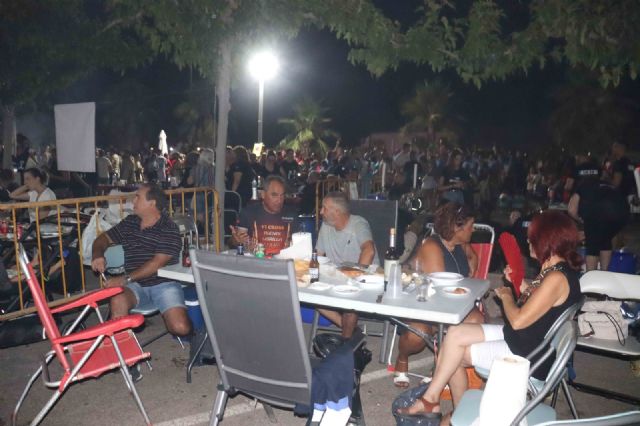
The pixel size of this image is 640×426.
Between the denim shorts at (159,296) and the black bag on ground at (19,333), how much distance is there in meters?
1.09

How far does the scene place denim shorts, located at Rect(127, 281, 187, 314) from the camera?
Result: 469cm

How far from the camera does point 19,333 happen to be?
200 inches

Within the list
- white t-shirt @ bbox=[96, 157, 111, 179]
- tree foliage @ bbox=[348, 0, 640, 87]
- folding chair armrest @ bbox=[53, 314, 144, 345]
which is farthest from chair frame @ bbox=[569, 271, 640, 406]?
white t-shirt @ bbox=[96, 157, 111, 179]

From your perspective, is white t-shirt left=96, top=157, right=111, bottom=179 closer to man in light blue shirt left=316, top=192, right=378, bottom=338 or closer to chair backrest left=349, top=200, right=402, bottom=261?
chair backrest left=349, top=200, right=402, bottom=261

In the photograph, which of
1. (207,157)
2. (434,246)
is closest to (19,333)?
(434,246)

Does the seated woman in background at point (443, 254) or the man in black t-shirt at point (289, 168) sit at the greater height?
the man in black t-shirt at point (289, 168)

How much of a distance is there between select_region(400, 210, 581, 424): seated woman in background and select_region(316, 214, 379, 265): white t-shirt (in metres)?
1.64

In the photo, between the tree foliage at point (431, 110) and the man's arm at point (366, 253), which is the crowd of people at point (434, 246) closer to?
the man's arm at point (366, 253)

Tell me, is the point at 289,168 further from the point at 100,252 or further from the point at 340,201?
the point at 100,252

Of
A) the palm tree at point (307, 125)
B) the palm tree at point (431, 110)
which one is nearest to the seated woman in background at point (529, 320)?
the palm tree at point (307, 125)

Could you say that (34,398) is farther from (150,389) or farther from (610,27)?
(610,27)

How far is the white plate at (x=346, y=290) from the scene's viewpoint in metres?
3.81

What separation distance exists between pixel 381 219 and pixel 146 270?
280cm

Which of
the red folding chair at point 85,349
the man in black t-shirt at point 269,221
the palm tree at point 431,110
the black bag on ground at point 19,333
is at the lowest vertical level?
the black bag on ground at point 19,333
